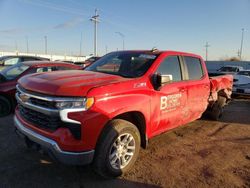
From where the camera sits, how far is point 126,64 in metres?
4.69

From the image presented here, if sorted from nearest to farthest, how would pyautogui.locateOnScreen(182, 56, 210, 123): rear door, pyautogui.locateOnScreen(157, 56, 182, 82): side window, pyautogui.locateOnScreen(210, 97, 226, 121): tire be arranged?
pyautogui.locateOnScreen(157, 56, 182, 82): side window, pyautogui.locateOnScreen(182, 56, 210, 123): rear door, pyautogui.locateOnScreen(210, 97, 226, 121): tire

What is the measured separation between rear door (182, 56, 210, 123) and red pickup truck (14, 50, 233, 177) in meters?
0.17

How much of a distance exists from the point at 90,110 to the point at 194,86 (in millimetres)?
2934

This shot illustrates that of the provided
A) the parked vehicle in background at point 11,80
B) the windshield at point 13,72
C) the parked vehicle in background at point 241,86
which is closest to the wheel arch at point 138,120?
the parked vehicle in background at point 11,80

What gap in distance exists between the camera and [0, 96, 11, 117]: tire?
22.5ft

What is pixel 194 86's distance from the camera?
5.34m

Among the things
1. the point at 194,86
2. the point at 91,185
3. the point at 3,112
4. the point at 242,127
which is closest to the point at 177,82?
the point at 194,86

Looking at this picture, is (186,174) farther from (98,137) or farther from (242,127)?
(242,127)

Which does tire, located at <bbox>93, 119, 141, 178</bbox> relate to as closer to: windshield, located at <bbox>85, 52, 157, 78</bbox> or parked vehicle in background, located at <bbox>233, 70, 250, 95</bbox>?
windshield, located at <bbox>85, 52, 157, 78</bbox>

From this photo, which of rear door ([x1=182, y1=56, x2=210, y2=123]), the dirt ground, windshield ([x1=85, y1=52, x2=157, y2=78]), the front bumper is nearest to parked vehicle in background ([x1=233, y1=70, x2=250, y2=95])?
the dirt ground

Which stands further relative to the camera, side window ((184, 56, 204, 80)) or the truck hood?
side window ((184, 56, 204, 80))

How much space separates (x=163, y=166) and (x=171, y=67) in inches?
73.9

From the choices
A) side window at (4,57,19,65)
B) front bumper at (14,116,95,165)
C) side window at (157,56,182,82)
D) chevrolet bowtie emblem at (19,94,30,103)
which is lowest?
front bumper at (14,116,95,165)

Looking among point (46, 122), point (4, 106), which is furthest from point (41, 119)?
point (4, 106)
